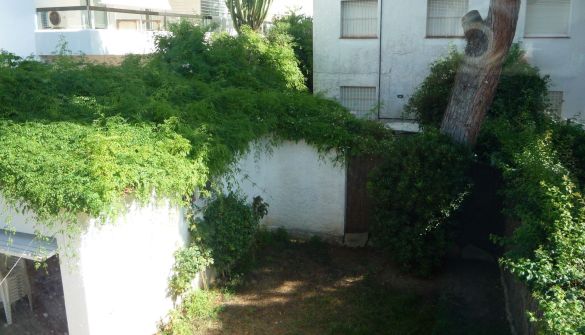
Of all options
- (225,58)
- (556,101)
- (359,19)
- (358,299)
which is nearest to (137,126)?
(358,299)

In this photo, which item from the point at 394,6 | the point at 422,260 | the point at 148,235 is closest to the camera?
the point at 148,235

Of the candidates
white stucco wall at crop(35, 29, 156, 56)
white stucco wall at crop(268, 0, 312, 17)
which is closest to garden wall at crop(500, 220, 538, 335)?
white stucco wall at crop(35, 29, 156, 56)

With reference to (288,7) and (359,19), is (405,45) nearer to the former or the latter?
(359,19)

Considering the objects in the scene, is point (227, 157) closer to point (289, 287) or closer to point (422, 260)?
point (289, 287)

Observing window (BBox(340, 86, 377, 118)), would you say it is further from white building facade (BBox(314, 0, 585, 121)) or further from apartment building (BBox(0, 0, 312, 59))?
apartment building (BBox(0, 0, 312, 59))

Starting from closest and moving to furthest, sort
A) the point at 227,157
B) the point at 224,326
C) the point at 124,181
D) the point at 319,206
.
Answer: the point at 124,181 < the point at 224,326 < the point at 227,157 < the point at 319,206

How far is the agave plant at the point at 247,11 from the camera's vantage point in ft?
67.1

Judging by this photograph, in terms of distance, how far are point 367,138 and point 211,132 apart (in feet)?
9.96

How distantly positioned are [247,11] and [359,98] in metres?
6.55

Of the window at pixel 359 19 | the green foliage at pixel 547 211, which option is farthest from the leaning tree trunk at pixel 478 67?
the window at pixel 359 19

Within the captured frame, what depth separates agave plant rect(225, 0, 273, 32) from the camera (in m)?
20.5

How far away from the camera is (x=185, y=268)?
23.5 ft

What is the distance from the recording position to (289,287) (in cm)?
825

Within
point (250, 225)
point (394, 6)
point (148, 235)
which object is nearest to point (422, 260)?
point (250, 225)
